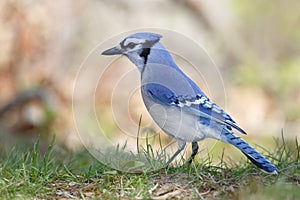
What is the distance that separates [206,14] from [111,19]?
160 cm

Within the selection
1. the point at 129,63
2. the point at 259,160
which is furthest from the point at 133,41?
the point at 129,63

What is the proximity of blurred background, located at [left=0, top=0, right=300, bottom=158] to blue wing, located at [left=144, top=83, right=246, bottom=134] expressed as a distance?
11.7ft

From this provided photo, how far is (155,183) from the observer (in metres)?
3.69

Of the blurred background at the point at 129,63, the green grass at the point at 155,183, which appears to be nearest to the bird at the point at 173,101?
the green grass at the point at 155,183

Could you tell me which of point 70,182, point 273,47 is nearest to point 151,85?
point 70,182

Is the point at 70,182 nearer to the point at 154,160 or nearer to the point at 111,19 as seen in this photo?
the point at 154,160

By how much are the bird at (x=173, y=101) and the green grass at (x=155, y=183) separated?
205 millimetres

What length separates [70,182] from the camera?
389cm

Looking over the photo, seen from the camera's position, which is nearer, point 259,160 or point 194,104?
point 259,160

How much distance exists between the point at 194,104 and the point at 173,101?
13 cm

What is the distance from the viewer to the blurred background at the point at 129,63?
8.81m

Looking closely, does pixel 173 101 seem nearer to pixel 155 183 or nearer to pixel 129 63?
pixel 155 183

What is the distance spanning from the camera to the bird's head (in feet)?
13.3

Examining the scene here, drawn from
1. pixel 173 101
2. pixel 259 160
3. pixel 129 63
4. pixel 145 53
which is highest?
pixel 129 63
